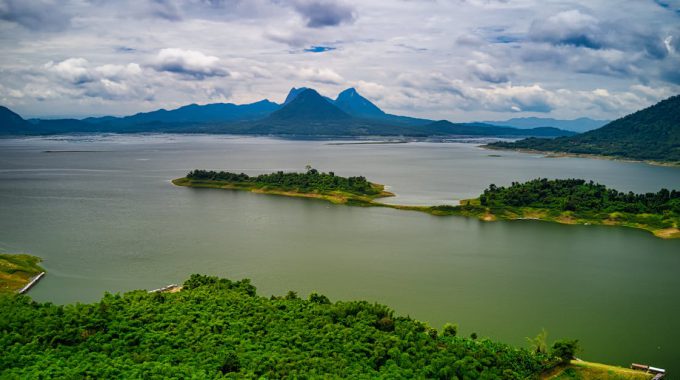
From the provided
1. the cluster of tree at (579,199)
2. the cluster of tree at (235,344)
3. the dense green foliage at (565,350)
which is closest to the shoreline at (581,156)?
the cluster of tree at (579,199)

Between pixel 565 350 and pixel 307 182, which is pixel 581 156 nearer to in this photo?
pixel 307 182

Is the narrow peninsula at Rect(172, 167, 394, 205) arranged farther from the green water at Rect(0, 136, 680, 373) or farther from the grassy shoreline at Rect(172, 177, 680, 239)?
the green water at Rect(0, 136, 680, 373)

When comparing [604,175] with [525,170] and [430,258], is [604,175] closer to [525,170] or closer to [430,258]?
[525,170]

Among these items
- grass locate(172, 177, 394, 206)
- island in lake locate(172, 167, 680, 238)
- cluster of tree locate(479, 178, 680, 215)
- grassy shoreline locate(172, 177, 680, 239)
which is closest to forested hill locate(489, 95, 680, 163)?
cluster of tree locate(479, 178, 680, 215)

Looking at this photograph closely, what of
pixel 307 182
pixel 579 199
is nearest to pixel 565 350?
pixel 579 199

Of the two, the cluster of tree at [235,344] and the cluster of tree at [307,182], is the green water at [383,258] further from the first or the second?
the cluster of tree at [307,182]
